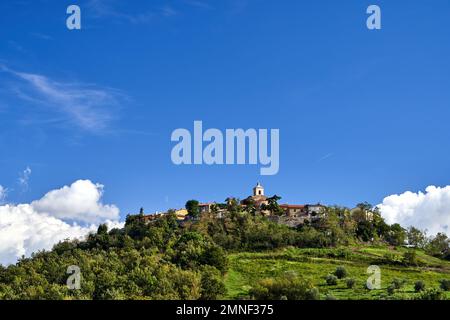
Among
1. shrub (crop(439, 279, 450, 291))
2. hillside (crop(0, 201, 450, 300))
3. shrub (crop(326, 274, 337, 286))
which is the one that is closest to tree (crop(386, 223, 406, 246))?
hillside (crop(0, 201, 450, 300))

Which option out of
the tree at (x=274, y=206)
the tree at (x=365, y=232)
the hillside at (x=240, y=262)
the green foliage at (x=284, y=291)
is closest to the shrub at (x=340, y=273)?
the hillside at (x=240, y=262)

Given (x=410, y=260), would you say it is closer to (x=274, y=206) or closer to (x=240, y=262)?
(x=240, y=262)

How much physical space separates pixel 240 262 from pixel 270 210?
33.7 m

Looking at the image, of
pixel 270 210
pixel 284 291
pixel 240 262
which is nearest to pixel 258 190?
pixel 270 210

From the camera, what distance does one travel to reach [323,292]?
50.5 meters

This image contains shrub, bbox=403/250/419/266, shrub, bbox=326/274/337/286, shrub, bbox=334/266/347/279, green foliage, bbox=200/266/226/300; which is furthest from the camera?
shrub, bbox=403/250/419/266

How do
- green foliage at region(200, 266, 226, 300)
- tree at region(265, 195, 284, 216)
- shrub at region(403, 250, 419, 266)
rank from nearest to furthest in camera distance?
green foliage at region(200, 266, 226, 300), shrub at region(403, 250, 419, 266), tree at region(265, 195, 284, 216)

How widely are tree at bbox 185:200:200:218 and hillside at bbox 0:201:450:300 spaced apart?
0.81ft

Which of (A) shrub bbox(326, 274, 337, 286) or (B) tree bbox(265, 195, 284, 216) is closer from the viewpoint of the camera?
(A) shrub bbox(326, 274, 337, 286)

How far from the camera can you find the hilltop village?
9969 centimetres

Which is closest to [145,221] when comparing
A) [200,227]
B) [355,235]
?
[200,227]

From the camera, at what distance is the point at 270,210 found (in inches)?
4131

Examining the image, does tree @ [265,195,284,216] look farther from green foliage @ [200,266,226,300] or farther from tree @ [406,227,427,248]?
green foliage @ [200,266,226,300]
